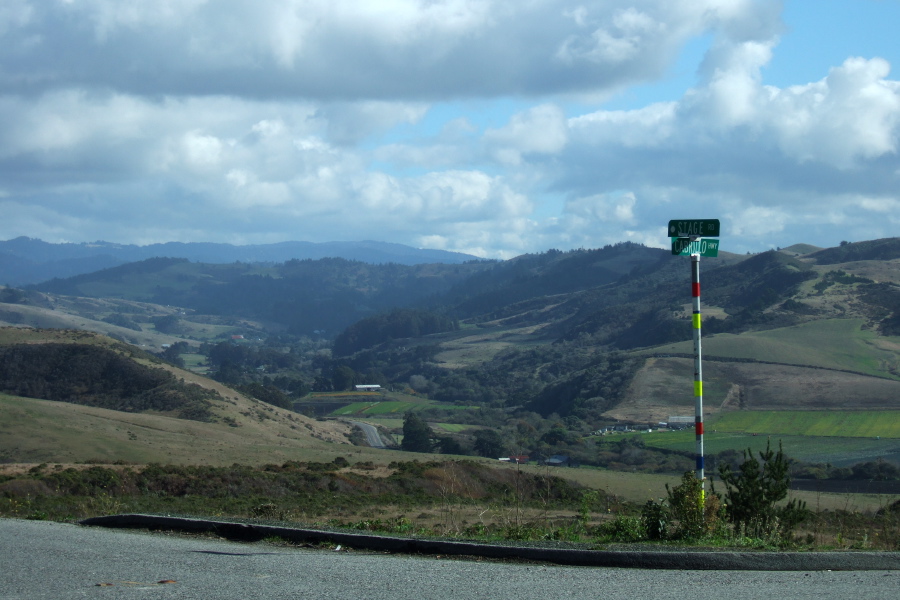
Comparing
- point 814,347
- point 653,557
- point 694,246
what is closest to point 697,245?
point 694,246

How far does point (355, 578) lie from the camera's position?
7539mm

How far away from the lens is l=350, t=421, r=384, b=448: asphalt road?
62.6 meters

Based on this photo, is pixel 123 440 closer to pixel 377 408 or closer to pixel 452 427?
pixel 452 427

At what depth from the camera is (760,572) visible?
7.81 m

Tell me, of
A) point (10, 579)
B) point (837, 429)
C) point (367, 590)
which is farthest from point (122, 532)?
point (837, 429)

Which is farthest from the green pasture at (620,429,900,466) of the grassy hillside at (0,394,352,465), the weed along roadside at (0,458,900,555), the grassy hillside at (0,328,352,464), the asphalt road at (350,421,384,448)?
the grassy hillside at (0,394,352,465)

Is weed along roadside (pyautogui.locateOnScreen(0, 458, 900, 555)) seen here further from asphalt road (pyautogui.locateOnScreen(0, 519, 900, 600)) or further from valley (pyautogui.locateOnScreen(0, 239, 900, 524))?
valley (pyautogui.locateOnScreen(0, 239, 900, 524))

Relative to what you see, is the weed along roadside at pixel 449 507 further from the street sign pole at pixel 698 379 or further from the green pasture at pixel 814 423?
the green pasture at pixel 814 423

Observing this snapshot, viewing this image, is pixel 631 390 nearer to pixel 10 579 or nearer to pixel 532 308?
pixel 10 579

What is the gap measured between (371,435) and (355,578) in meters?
61.3

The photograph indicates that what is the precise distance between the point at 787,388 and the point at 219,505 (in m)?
61.1

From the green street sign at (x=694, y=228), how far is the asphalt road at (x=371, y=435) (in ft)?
172

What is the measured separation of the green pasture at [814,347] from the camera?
7637 cm

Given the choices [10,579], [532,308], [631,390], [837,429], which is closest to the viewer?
[10,579]
